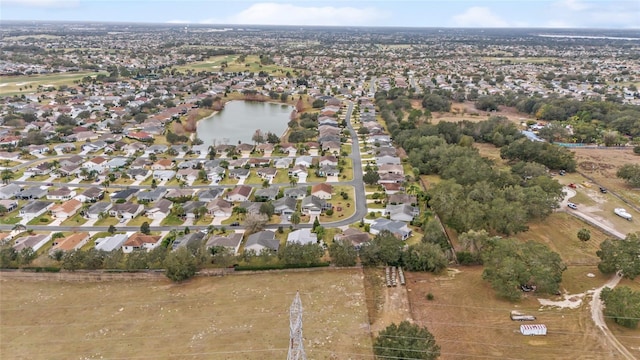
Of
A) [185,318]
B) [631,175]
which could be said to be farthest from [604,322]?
[631,175]

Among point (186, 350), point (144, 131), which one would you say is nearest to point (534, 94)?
point (144, 131)

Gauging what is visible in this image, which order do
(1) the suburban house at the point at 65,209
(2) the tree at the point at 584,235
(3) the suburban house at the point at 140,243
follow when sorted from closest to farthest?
(3) the suburban house at the point at 140,243 < (2) the tree at the point at 584,235 < (1) the suburban house at the point at 65,209

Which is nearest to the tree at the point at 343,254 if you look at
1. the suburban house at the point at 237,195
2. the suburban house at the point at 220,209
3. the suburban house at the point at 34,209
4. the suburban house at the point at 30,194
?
the suburban house at the point at 220,209

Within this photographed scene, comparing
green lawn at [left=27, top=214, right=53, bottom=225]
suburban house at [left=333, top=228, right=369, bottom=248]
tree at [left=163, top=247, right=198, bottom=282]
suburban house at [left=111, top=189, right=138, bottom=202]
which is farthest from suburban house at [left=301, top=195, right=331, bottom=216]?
green lawn at [left=27, top=214, right=53, bottom=225]

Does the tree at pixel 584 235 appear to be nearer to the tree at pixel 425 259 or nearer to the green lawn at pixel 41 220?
the tree at pixel 425 259

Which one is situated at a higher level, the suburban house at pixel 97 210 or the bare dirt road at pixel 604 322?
the suburban house at pixel 97 210
